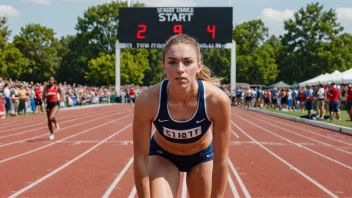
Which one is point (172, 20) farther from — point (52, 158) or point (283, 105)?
point (52, 158)

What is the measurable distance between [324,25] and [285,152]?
66.5 meters

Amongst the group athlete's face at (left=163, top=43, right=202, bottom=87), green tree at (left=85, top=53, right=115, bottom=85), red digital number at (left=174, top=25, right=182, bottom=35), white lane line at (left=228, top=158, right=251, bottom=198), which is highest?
red digital number at (left=174, top=25, right=182, bottom=35)

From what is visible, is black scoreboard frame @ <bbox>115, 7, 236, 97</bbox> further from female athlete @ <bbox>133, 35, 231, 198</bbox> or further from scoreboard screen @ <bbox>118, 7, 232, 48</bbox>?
female athlete @ <bbox>133, 35, 231, 198</bbox>

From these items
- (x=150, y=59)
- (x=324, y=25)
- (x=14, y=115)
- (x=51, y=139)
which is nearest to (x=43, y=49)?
(x=150, y=59)

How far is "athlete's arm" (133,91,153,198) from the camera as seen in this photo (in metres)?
3.04

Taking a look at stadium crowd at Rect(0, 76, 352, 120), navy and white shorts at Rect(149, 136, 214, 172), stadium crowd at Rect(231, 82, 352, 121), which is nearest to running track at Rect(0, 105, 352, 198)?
navy and white shorts at Rect(149, 136, 214, 172)

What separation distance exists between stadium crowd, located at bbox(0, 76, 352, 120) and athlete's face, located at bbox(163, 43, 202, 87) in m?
15.8

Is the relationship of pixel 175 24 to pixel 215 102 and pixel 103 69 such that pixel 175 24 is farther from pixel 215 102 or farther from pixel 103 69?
pixel 103 69

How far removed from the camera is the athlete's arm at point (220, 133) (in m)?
3.04

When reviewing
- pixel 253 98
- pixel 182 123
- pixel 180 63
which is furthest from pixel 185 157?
pixel 253 98

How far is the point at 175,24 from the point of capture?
32781 millimetres

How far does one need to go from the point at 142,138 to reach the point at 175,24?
30.2m

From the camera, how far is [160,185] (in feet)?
10.5

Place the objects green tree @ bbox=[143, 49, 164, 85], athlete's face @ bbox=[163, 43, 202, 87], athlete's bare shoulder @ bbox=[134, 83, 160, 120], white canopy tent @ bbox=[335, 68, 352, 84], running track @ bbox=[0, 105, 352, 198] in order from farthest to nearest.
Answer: green tree @ bbox=[143, 49, 164, 85] < white canopy tent @ bbox=[335, 68, 352, 84] < running track @ bbox=[0, 105, 352, 198] < athlete's bare shoulder @ bbox=[134, 83, 160, 120] < athlete's face @ bbox=[163, 43, 202, 87]
